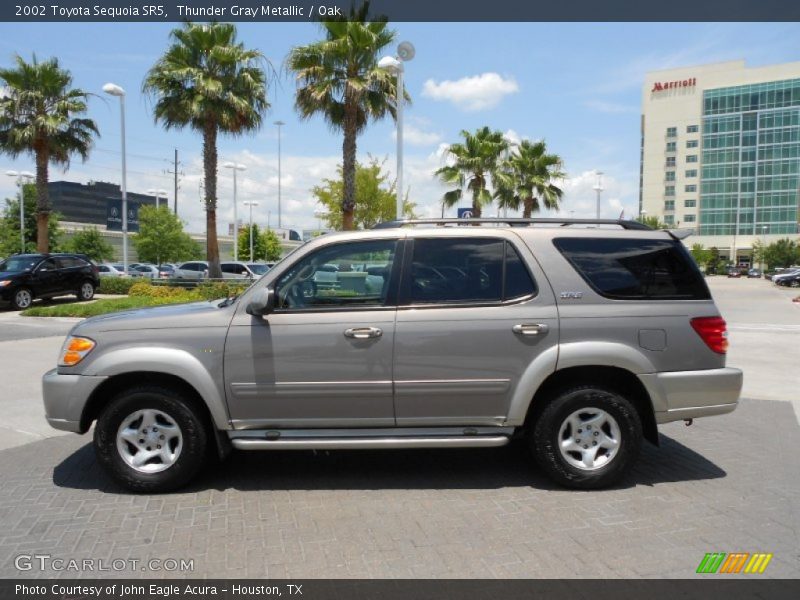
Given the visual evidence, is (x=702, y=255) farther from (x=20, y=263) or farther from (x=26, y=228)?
(x=20, y=263)

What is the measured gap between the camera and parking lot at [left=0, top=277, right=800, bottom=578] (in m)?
3.63

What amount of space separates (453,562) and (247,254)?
59.2 m

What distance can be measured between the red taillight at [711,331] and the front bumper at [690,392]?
0.60 ft

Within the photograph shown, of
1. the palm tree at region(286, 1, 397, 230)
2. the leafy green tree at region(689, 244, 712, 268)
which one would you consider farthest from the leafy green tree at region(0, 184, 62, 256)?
the leafy green tree at region(689, 244, 712, 268)

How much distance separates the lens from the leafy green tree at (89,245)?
47375mm

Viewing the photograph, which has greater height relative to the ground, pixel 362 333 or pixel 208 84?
pixel 208 84

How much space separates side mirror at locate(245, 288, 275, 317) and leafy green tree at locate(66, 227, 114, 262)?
4742cm

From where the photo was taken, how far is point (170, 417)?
457cm

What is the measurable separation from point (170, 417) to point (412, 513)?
1841 mm

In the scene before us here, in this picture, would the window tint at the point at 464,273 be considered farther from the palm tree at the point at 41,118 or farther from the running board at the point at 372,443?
the palm tree at the point at 41,118

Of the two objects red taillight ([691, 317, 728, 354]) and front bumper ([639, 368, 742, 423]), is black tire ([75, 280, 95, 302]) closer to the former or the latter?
front bumper ([639, 368, 742, 423])

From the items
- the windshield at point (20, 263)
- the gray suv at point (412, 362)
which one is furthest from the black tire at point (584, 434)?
the windshield at point (20, 263)

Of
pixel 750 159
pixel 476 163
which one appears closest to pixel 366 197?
pixel 476 163

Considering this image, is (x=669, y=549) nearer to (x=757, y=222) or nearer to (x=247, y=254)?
(x=247, y=254)
